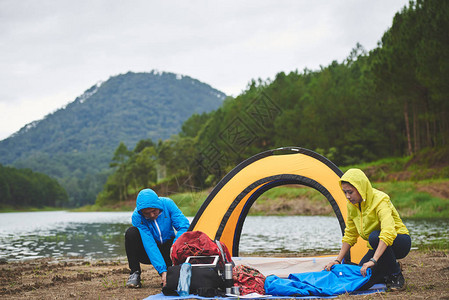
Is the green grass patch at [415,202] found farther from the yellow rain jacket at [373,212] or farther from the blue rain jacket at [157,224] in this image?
the blue rain jacket at [157,224]

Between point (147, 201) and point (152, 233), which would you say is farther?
point (152, 233)

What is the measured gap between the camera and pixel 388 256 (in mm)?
4809

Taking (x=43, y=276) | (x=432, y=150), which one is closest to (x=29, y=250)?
(x=43, y=276)

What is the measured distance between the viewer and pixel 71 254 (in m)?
11.8

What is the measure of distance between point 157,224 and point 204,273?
128cm

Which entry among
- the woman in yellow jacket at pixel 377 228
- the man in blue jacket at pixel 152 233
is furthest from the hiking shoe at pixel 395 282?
the man in blue jacket at pixel 152 233

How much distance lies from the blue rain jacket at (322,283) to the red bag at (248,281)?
10 centimetres

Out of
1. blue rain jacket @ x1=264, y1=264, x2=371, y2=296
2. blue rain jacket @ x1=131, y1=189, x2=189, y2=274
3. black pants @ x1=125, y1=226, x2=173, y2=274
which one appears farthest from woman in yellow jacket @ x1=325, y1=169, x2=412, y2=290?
black pants @ x1=125, y1=226, x2=173, y2=274

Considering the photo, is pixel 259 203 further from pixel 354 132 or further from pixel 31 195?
pixel 31 195

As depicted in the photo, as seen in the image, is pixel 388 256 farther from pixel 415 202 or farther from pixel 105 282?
pixel 415 202

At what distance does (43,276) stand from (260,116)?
5016cm

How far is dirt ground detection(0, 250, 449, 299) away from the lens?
4.93 meters

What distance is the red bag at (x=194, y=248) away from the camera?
511 centimetres

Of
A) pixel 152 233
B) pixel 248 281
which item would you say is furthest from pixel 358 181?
pixel 152 233
